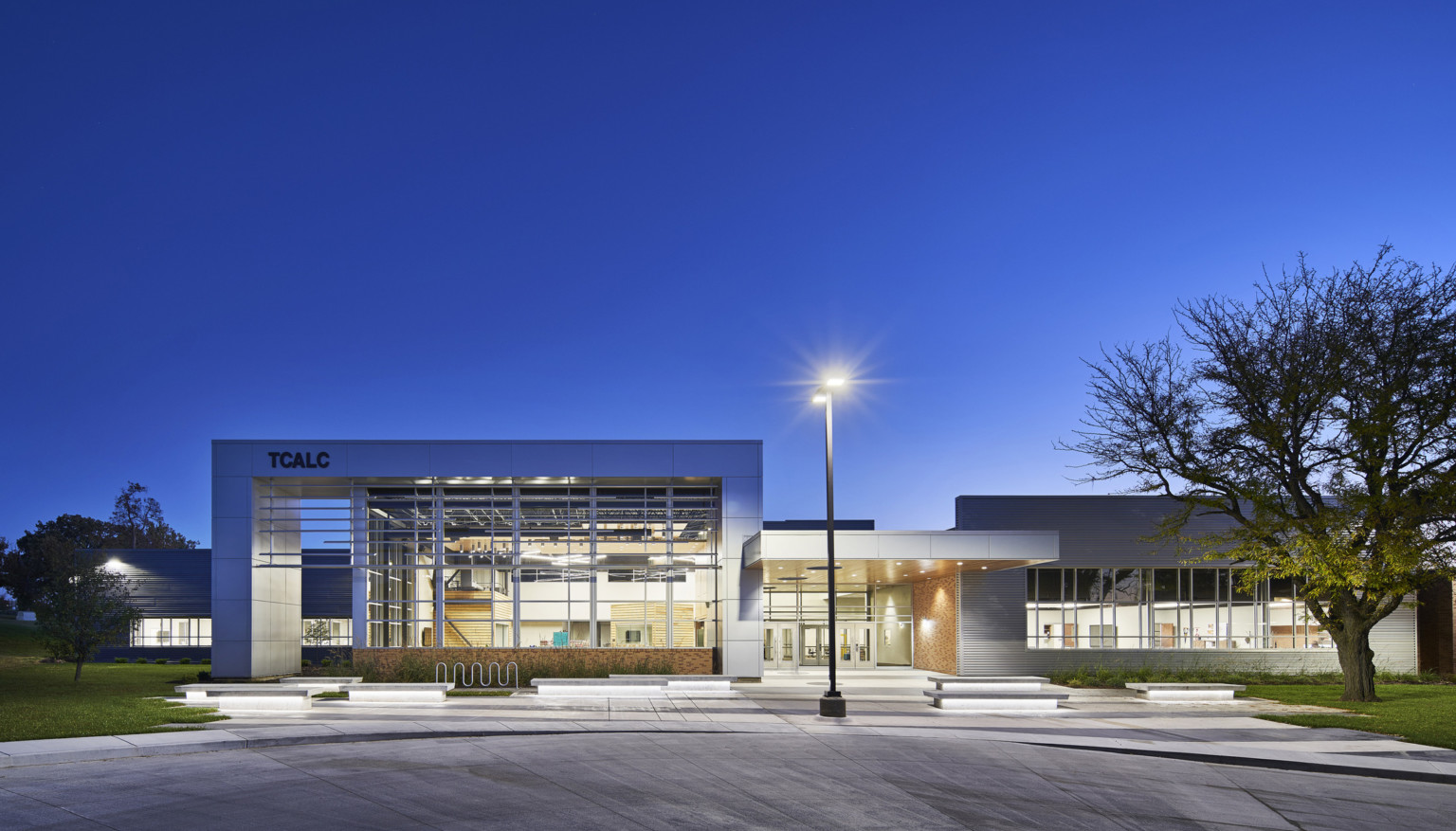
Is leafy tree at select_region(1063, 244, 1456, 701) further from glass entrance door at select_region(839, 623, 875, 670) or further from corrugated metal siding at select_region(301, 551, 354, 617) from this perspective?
corrugated metal siding at select_region(301, 551, 354, 617)

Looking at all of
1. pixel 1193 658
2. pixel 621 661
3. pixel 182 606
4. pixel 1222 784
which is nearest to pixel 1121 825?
pixel 1222 784

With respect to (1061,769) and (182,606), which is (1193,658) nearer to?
(1061,769)

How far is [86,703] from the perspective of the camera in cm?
2362

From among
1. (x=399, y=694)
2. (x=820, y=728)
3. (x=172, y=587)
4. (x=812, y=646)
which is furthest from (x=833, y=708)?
(x=172, y=587)

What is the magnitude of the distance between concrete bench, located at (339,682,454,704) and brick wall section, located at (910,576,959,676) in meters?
20.5

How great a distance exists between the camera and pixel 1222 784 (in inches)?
559

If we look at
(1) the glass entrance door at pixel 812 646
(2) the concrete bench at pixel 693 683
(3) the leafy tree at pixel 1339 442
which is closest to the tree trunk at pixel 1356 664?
(3) the leafy tree at pixel 1339 442

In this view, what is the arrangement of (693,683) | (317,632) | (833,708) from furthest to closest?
(317,632), (693,683), (833,708)

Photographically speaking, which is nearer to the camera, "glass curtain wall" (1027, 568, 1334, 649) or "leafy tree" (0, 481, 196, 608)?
"glass curtain wall" (1027, 568, 1334, 649)

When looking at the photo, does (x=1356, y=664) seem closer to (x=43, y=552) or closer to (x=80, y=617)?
(x=80, y=617)

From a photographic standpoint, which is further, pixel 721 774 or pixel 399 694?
pixel 399 694

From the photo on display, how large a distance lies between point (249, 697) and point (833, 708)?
41.4 feet

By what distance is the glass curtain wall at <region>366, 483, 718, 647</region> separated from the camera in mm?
35188

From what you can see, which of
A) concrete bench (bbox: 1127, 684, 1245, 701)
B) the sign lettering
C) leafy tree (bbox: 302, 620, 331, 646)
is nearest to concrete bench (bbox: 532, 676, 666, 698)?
the sign lettering
